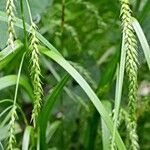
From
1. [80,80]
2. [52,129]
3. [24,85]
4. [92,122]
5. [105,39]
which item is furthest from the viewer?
[105,39]

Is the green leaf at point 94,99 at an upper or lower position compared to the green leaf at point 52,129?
upper

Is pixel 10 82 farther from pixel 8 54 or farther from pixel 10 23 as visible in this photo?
pixel 10 23

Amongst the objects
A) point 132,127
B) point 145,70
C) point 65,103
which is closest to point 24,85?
point 132,127

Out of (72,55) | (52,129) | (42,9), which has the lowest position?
(52,129)

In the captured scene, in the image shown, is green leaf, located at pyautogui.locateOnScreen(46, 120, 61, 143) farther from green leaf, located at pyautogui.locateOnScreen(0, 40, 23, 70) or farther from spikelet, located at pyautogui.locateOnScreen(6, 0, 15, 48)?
spikelet, located at pyautogui.locateOnScreen(6, 0, 15, 48)

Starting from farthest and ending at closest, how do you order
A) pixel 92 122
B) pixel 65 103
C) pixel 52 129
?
pixel 65 103 < pixel 52 129 < pixel 92 122

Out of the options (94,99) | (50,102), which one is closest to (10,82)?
(50,102)

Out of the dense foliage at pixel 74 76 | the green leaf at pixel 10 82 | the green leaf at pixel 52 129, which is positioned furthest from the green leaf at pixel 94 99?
the green leaf at pixel 52 129

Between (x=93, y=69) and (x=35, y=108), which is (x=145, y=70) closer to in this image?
(x=93, y=69)

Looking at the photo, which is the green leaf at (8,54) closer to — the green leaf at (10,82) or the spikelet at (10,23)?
the green leaf at (10,82)

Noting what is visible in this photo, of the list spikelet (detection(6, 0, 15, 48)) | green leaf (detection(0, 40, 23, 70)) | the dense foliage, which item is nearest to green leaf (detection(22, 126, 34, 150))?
the dense foliage
